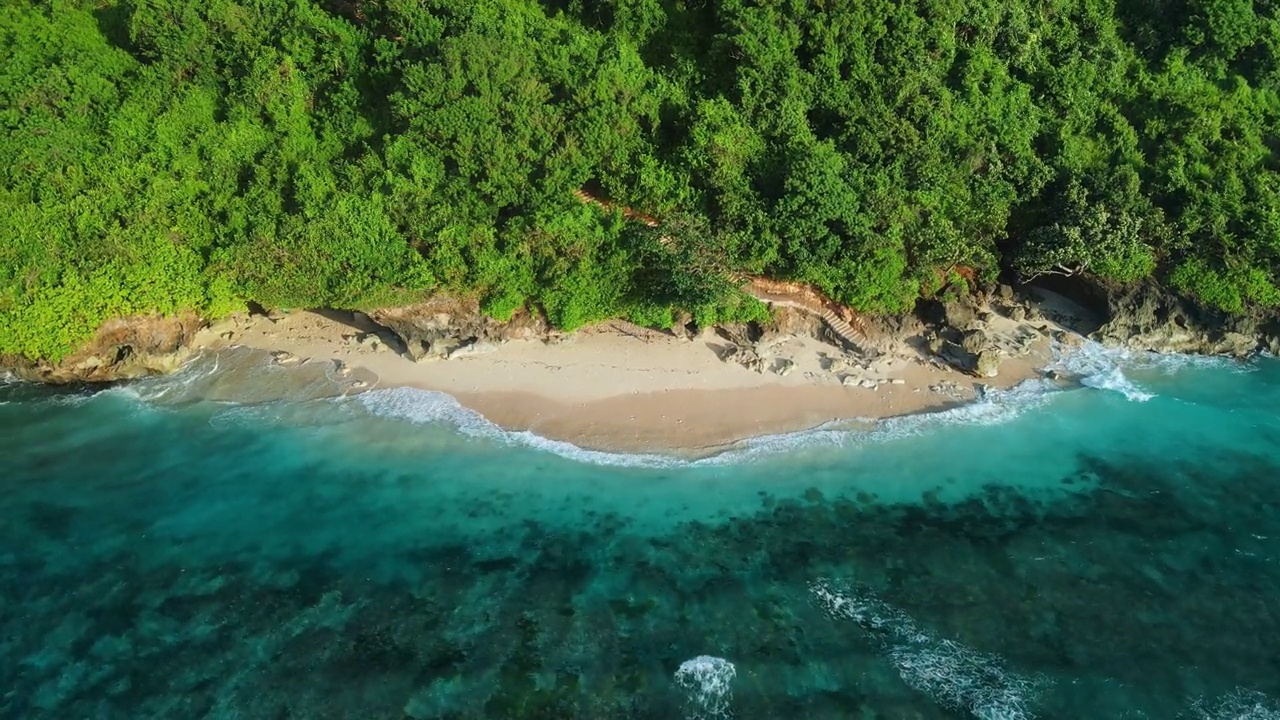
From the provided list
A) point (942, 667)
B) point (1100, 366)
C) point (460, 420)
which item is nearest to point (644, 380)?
point (460, 420)

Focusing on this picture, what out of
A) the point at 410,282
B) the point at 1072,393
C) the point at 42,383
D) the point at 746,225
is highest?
the point at 746,225

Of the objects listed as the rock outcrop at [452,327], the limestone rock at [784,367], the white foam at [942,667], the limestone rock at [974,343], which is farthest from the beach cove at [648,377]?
the white foam at [942,667]

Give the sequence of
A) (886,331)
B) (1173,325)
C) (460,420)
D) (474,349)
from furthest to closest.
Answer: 1. (1173,325)
2. (886,331)
3. (474,349)
4. (460,420)

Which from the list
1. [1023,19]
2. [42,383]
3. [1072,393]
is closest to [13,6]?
[42,383]

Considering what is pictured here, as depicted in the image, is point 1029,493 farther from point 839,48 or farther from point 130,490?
point 130,490

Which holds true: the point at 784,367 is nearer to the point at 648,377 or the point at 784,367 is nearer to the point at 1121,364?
the point at 648,377

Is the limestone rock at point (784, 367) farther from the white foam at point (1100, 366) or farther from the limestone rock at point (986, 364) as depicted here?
the white foam at point (1100, 366)
